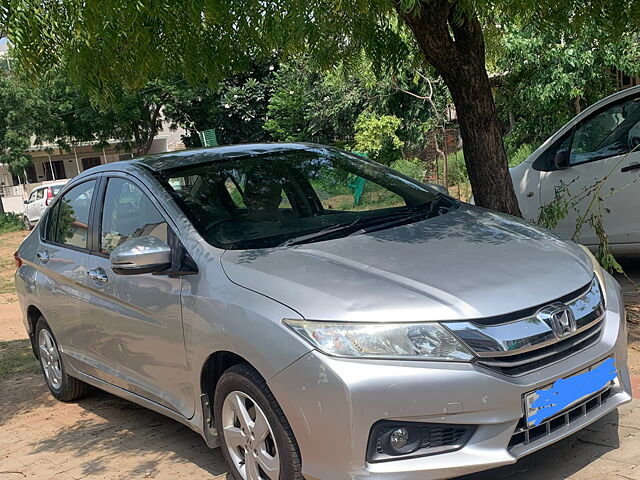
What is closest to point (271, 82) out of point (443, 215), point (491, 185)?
point (491, 185)

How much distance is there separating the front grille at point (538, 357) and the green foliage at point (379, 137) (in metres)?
16.9

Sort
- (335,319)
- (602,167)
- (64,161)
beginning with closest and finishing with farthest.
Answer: (335,319) < (602,167) < (64,161)

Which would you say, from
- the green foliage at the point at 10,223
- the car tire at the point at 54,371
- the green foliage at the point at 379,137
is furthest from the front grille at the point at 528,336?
the green foliage at the point at 10,223

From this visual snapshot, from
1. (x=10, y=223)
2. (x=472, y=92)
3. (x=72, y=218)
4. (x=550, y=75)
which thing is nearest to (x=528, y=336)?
(x=472, y=92)

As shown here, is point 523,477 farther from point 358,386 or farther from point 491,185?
point 491,185

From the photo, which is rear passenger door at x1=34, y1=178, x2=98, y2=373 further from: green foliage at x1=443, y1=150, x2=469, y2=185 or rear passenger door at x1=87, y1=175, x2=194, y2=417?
green foliage at x1=443, y1=150, x2=469, y2=185

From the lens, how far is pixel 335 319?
292cm

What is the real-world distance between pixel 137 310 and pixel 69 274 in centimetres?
102

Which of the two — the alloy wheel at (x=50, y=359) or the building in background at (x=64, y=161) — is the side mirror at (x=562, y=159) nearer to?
the alloy wheel at (x=50, y=359)

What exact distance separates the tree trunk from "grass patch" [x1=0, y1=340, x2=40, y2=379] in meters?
4.33

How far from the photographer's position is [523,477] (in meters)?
3.33

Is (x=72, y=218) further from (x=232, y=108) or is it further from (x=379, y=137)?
(x=232, y=108)

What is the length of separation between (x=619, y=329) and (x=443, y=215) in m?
1.15

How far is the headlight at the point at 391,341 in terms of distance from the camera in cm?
284
